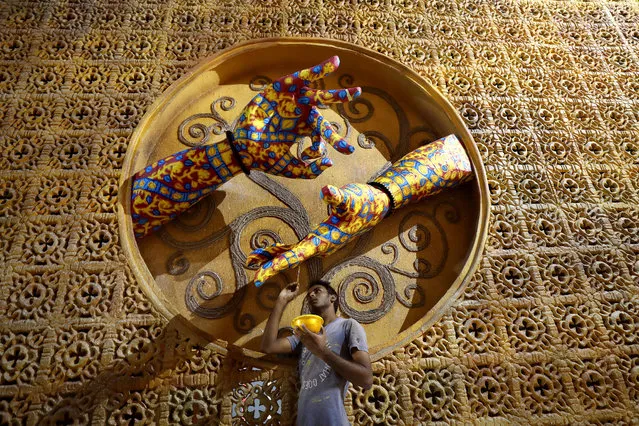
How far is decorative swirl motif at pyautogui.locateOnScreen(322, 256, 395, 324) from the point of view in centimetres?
295

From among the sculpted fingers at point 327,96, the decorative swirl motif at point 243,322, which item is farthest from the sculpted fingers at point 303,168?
the decorative swirl motif at point 243,322

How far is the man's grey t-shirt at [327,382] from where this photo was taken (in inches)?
88.4

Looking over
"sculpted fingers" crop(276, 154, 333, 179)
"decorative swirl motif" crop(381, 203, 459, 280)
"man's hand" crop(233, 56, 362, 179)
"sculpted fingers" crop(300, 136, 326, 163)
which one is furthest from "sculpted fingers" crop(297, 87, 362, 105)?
"decorative swirl motif" crop(381, 203, 459, 280)

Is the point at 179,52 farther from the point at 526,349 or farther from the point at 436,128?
the point at 526,349

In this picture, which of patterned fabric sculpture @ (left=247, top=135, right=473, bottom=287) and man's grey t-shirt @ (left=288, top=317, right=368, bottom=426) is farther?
patterned fabric sculpture @ (left=247, top=135, right=473, bottom=287)

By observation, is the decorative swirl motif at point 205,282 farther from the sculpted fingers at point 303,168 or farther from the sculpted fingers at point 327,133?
the sculpted fingers at point 327,133

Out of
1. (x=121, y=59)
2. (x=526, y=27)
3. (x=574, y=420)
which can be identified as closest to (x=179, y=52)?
(x=121, y=59)

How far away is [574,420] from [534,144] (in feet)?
6.09

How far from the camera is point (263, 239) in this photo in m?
3.12

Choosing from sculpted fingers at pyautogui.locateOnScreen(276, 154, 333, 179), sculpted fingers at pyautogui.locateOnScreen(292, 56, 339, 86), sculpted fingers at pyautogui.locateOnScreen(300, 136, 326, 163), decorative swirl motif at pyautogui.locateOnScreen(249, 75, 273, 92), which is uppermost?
sculpted fingers at pyautogui.locateOnScreen(292, 56, 339, 86)

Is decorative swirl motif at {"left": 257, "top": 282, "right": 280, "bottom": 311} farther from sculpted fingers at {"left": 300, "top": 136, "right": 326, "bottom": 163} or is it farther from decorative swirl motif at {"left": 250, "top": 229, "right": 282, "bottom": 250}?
sculpted fingers at {"left": 300, "top": 136, "right": 326, "bottom": 163}

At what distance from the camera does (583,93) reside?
3713mm

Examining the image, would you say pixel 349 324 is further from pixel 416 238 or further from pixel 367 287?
pixel 416 238

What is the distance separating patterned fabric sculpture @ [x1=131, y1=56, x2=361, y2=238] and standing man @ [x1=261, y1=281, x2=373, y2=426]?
79 cm
